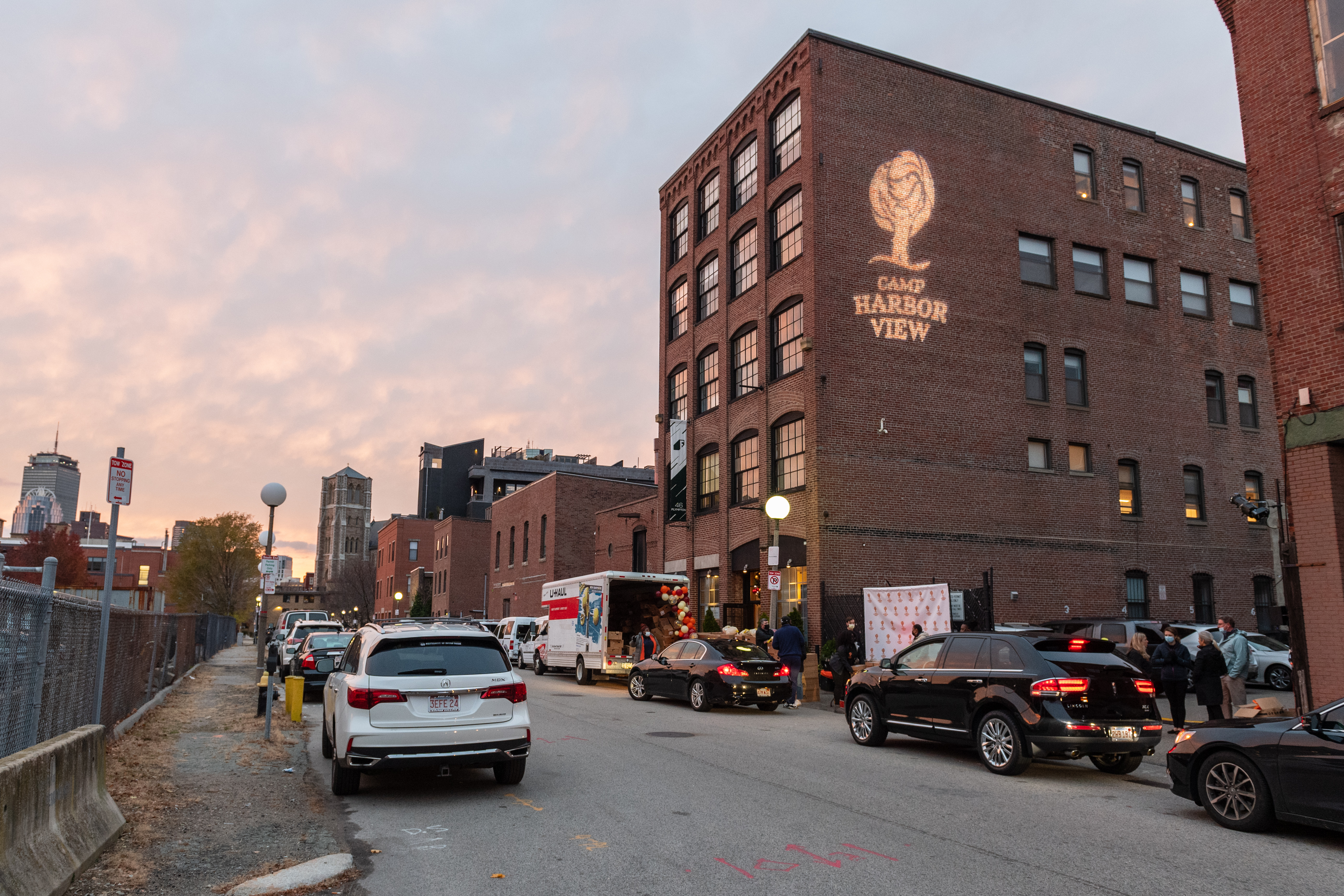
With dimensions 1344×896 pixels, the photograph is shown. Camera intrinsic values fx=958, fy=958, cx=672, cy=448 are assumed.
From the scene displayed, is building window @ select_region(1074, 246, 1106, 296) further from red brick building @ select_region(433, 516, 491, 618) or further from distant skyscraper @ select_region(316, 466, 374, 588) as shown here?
distant skyscraper @ select_region(316, 466, 374, 588)

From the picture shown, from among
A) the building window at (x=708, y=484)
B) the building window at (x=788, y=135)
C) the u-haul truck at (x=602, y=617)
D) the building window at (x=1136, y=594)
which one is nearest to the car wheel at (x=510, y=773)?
the u-haul truck at (x=602, y=617)

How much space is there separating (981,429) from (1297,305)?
14011 millimetres

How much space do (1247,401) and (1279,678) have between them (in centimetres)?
1487

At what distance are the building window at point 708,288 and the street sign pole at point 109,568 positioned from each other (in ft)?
80.8

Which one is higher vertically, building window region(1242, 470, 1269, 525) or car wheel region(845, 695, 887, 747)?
building window region(1242, 470, 1269, 525)

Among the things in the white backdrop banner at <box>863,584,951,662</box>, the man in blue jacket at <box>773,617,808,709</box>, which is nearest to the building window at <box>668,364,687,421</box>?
the white backdrop banner at <box>863,584,951,662</box>

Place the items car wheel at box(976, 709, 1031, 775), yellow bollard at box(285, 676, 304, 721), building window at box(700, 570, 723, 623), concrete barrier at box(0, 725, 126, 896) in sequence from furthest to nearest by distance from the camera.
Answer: building window at box(700, 570, 723, 623)
yellow bollard at box(285, 676, 304, 721)
car wheel at box(976, 709, 1031, 775)
concrete barrier at box(0, 725, 126, 896)

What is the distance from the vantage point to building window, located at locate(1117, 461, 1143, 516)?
102ft

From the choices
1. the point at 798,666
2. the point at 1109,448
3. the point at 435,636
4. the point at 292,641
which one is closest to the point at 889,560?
the point at 798,666

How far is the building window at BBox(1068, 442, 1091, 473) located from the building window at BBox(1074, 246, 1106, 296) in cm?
514

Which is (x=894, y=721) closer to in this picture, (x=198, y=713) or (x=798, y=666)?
(x=798, y=666)

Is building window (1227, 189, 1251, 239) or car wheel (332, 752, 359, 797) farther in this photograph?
building window (1227, 189, 1251, 239)

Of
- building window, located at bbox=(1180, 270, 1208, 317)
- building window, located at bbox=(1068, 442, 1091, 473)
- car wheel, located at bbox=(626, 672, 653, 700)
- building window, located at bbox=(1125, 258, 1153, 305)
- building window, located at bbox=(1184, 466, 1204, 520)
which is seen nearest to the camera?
car wheel, located at bbox=(626, 672, 653, 700)

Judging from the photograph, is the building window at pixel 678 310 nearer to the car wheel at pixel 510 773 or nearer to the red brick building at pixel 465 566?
the car wheel at pixel 510 773
